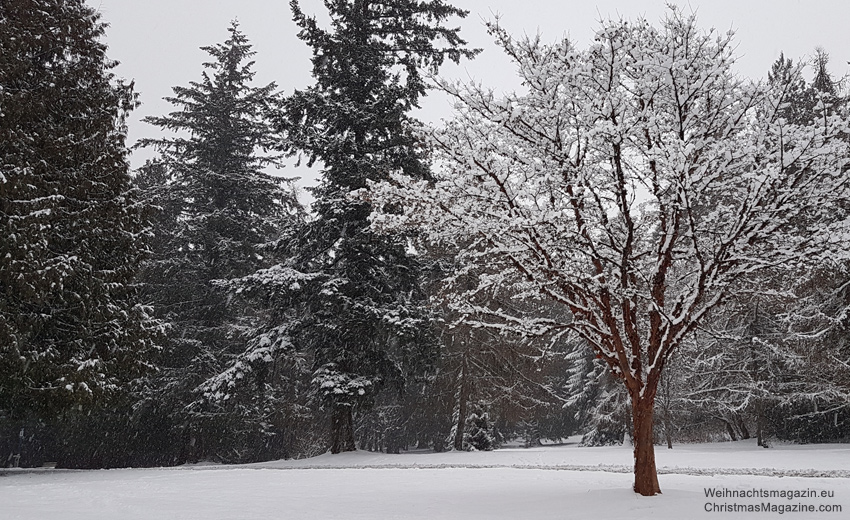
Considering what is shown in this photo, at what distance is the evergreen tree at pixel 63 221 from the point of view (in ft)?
37.2

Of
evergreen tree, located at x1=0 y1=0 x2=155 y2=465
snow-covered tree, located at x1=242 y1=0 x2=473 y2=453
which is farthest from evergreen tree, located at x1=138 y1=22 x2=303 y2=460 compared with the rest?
evergreen tree, located at x1=0 y1=0 x2=155 y2=465

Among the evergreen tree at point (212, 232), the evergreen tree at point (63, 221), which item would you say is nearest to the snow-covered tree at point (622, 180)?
the evergreen tree at point (63, 221)

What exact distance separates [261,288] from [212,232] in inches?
234

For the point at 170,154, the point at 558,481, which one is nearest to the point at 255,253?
the point at 170,154

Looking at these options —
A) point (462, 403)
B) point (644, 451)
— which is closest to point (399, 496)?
point (644, 451)

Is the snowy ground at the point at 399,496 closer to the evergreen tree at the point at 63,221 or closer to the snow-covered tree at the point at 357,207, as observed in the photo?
the evergreen tree at the point at 63,221

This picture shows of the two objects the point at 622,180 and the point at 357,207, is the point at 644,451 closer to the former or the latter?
the point at 622,180

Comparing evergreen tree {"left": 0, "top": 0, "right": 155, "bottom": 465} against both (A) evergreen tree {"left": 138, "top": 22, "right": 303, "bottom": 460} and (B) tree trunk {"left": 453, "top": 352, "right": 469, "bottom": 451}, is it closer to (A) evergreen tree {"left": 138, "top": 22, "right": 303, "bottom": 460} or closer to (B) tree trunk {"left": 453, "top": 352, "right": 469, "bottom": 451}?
(A) evergreen tree {"left": 138, "top": 22, "right": 303, "bottom": 460}

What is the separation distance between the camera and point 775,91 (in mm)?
7156

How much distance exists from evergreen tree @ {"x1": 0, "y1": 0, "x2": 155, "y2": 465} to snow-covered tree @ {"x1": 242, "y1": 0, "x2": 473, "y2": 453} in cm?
435

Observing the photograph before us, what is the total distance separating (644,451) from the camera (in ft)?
23.4

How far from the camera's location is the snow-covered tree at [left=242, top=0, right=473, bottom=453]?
16625 millimetres

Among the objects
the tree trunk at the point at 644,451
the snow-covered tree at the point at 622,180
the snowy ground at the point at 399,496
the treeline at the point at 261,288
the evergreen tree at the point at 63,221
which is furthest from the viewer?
the treeline at the point at 261,288

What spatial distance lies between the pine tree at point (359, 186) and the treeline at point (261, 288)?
76 millimetres
